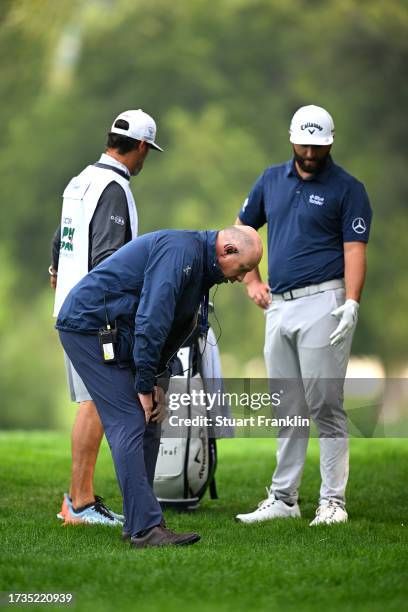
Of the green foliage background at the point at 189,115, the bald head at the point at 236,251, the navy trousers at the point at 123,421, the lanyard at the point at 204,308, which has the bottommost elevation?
the navy trousers at the point at 123,421

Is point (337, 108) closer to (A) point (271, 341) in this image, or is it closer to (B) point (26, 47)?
(B) point (26, 47)

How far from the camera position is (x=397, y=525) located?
6504 mm

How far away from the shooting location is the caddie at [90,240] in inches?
254

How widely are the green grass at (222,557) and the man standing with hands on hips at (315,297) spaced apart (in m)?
0.30

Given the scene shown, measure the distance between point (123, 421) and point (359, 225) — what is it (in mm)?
1862

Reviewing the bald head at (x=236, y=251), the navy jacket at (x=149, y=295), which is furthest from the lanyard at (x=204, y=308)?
the bald head at (x=236, y=251)

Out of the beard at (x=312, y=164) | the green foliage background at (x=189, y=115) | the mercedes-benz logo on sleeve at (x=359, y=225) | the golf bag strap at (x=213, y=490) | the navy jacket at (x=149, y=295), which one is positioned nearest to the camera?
the navy jacket at (x=149, y=295)

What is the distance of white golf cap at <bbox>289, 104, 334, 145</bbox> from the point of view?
21.7ft

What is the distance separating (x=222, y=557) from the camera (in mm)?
5227

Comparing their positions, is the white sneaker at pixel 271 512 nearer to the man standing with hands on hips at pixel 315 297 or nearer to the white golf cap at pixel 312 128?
the man standing with hands on hips at pixel 315 297

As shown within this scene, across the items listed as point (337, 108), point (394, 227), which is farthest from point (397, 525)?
point (337, 108)

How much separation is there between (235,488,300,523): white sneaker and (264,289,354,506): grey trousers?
54 mm

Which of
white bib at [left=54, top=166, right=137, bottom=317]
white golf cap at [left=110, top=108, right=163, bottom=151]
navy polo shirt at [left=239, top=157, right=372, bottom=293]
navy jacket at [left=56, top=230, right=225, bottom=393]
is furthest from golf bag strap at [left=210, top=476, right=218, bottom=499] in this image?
white golf cap at [left=110, top=108, right=163, bottom=151]

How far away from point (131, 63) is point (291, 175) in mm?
26844
